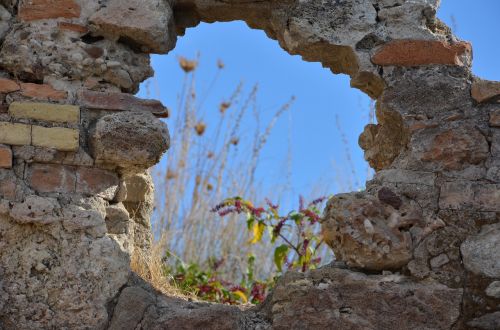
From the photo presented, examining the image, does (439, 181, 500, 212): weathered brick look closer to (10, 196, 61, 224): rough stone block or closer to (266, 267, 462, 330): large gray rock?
(266, 267, 462, 330): large gray rock

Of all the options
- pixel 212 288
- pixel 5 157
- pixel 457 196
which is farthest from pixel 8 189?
pixel 212 288

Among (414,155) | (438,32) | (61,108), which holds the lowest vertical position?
(61,108)

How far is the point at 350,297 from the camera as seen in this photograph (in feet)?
8.09

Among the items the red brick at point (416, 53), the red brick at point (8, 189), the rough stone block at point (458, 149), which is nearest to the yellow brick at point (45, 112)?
the red brick at point (8, 189)

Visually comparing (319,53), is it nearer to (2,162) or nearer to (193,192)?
(2,162)

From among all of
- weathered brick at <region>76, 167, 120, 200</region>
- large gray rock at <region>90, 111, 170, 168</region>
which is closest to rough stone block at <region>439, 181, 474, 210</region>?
large gray rock at <region>90, 111, 170, 168</region>

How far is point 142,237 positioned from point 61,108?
2.98 feet

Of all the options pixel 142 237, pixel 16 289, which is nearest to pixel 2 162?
pixel 16 289

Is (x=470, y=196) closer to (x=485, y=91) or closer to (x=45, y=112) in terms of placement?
(x=485, y=91)

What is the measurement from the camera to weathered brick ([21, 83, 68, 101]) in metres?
2.65

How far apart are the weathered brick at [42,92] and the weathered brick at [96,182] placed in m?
0.31

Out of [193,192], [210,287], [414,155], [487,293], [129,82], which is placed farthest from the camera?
[193,192]

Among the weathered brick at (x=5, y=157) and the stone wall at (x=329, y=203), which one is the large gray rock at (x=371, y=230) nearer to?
the stone wall at (x=329, y=203)

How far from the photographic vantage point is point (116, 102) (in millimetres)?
2697
